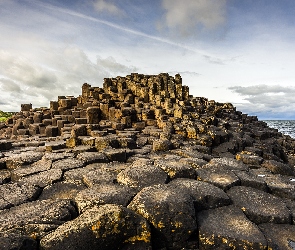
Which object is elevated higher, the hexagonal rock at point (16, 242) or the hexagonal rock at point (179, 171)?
the hexagonal rock at point (179, 171)

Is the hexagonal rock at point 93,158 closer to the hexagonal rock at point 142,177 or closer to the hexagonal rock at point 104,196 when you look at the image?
the hexagonal rock at point 142,177

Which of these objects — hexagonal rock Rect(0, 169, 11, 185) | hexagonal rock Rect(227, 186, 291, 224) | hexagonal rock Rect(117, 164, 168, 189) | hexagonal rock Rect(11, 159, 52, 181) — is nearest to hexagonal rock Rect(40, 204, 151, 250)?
hexagonal rock Rect(117, 164, 168, 189)

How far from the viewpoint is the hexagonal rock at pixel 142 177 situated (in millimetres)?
4285

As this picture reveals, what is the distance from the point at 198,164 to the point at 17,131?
1299 cm

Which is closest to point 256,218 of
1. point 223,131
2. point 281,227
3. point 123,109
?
point 281,227

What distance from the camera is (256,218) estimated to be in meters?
3.60

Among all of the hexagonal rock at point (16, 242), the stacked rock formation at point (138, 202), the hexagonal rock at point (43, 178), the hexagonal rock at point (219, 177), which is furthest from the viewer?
the hexagonal rock at point (43, 178)

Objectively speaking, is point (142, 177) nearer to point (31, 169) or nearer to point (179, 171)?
point (179, 171)

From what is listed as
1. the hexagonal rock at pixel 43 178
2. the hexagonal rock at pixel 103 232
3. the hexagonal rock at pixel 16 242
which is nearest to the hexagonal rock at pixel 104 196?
the hexagonal rock at pixel 103 232

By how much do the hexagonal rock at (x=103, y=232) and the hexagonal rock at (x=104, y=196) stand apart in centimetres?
45

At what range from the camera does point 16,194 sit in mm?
4176

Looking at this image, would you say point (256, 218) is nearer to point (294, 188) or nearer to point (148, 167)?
point (294, 188)

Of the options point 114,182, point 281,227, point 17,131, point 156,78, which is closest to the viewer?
point 281,227

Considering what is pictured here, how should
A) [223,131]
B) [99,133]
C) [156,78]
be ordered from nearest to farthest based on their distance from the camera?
[99,133], [223,131], [156,78]
